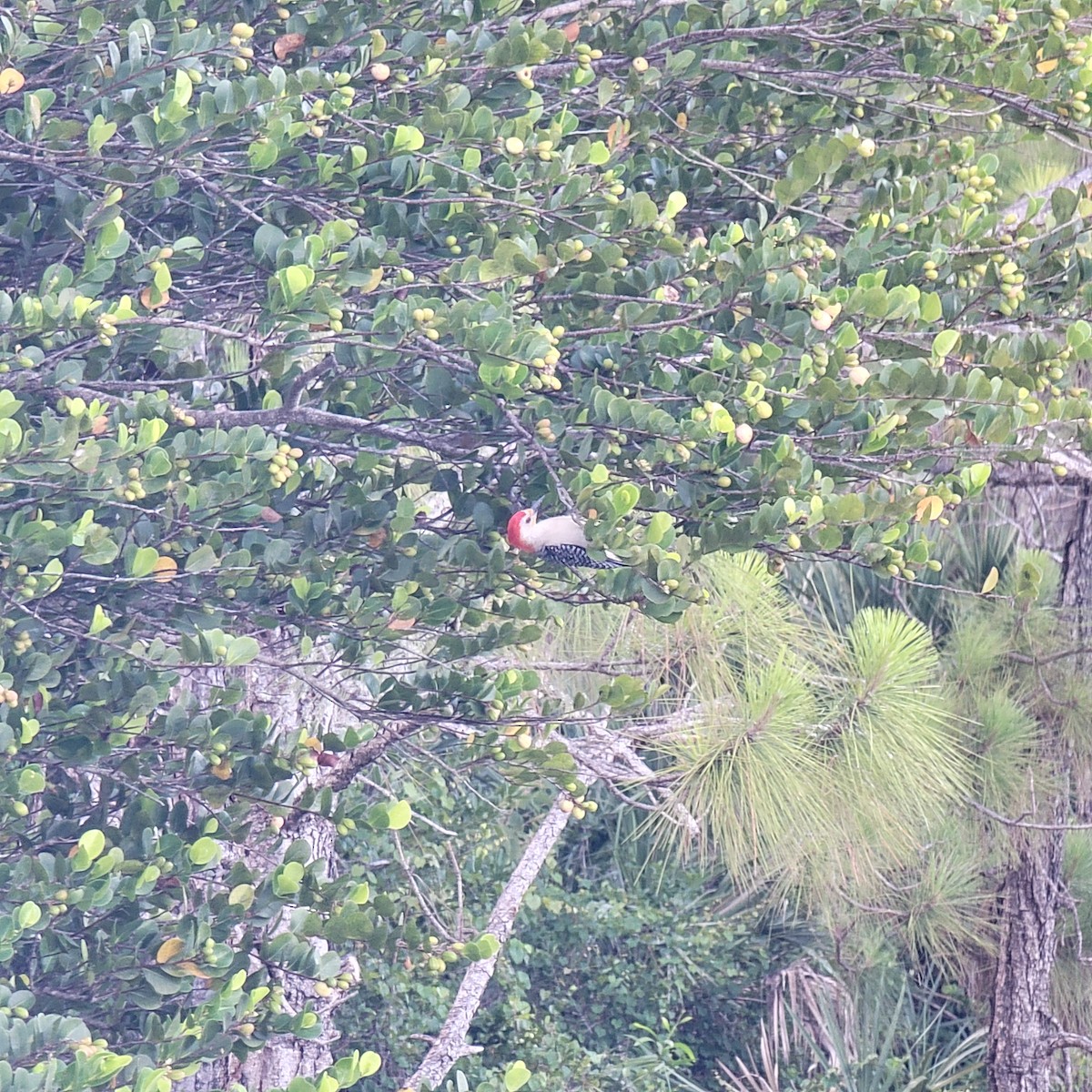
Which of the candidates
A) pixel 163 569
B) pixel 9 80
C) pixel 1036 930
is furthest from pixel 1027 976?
pixel 9 80

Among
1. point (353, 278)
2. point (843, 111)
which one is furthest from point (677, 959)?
point (353, 278)

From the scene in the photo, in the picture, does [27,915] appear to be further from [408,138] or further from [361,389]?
[408,138]

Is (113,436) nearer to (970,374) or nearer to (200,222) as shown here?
(200,222)

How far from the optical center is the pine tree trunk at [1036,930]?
421cm

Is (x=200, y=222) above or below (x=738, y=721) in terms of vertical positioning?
above

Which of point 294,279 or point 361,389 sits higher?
point 294,279

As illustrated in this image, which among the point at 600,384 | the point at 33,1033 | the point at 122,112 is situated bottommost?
the point at 33,1033

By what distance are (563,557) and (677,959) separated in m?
4.51

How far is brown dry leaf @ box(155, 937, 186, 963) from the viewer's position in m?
1.96

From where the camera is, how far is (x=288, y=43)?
2.18 meters

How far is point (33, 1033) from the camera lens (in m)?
1.75

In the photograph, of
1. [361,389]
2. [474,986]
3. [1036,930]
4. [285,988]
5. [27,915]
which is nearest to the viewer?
[27,915]

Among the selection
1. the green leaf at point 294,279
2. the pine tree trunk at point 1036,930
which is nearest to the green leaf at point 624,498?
the green leaf at point 294,279

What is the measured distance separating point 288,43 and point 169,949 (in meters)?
1.41
